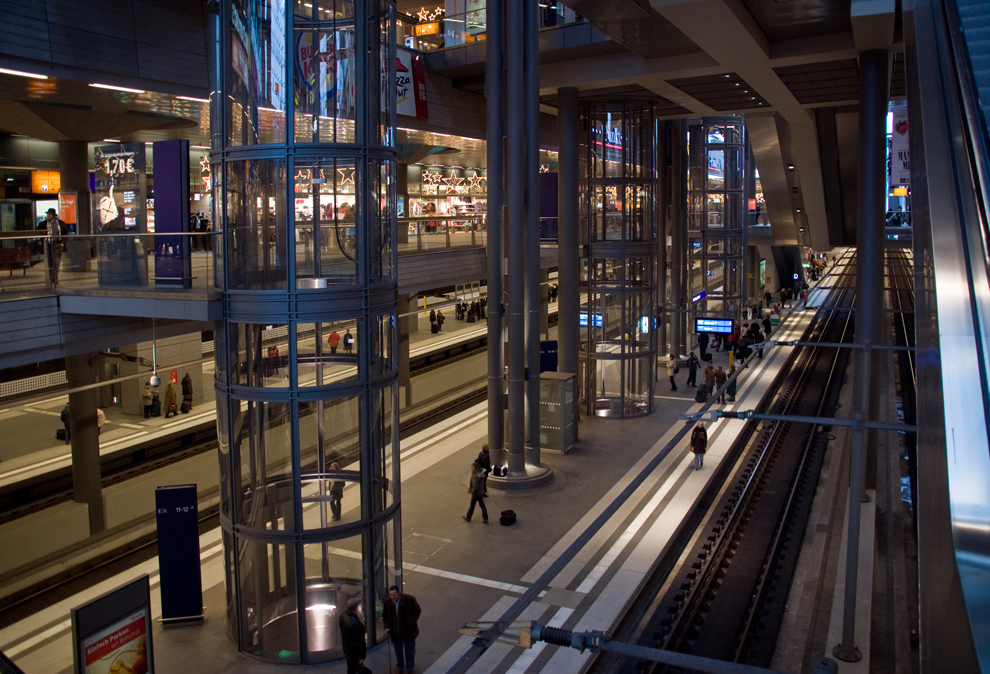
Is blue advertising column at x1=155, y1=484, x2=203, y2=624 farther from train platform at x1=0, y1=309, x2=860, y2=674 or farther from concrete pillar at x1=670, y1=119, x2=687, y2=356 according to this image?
concrete pillar at x1=670, y1=119, x2=687, y2=356

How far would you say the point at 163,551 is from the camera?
10242 millimetres

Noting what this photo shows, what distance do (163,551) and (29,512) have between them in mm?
7380

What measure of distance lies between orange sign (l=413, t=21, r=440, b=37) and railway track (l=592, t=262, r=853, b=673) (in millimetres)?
11411

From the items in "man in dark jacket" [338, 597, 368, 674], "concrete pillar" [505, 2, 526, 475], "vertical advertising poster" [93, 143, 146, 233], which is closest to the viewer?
"man in dark jacket" [338, 597, 368, 674]

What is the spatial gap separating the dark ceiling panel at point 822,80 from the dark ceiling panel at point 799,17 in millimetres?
1819

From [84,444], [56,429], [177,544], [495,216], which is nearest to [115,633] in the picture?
[177,544]

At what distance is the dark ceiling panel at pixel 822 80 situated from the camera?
1742 centimetres

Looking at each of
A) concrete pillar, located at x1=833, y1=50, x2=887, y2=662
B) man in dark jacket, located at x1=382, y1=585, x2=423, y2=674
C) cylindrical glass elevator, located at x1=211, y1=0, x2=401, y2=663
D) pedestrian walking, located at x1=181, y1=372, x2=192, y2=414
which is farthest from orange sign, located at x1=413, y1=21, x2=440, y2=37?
man in dark jacket, located at x1=382, y1=585, x2=423, y2=674

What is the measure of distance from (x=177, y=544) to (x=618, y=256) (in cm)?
1320

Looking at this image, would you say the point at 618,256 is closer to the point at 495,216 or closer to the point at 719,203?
the point at 495,216

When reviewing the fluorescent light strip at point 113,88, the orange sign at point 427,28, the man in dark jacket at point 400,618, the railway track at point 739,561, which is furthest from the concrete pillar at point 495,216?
the man in dark jacket at point 400,618

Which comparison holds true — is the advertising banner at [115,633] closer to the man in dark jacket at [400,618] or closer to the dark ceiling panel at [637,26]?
the man in dark jacket at [400,618]

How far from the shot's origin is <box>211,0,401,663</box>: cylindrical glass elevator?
9.07 m

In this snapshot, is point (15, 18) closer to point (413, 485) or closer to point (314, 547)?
point (314, 547)
